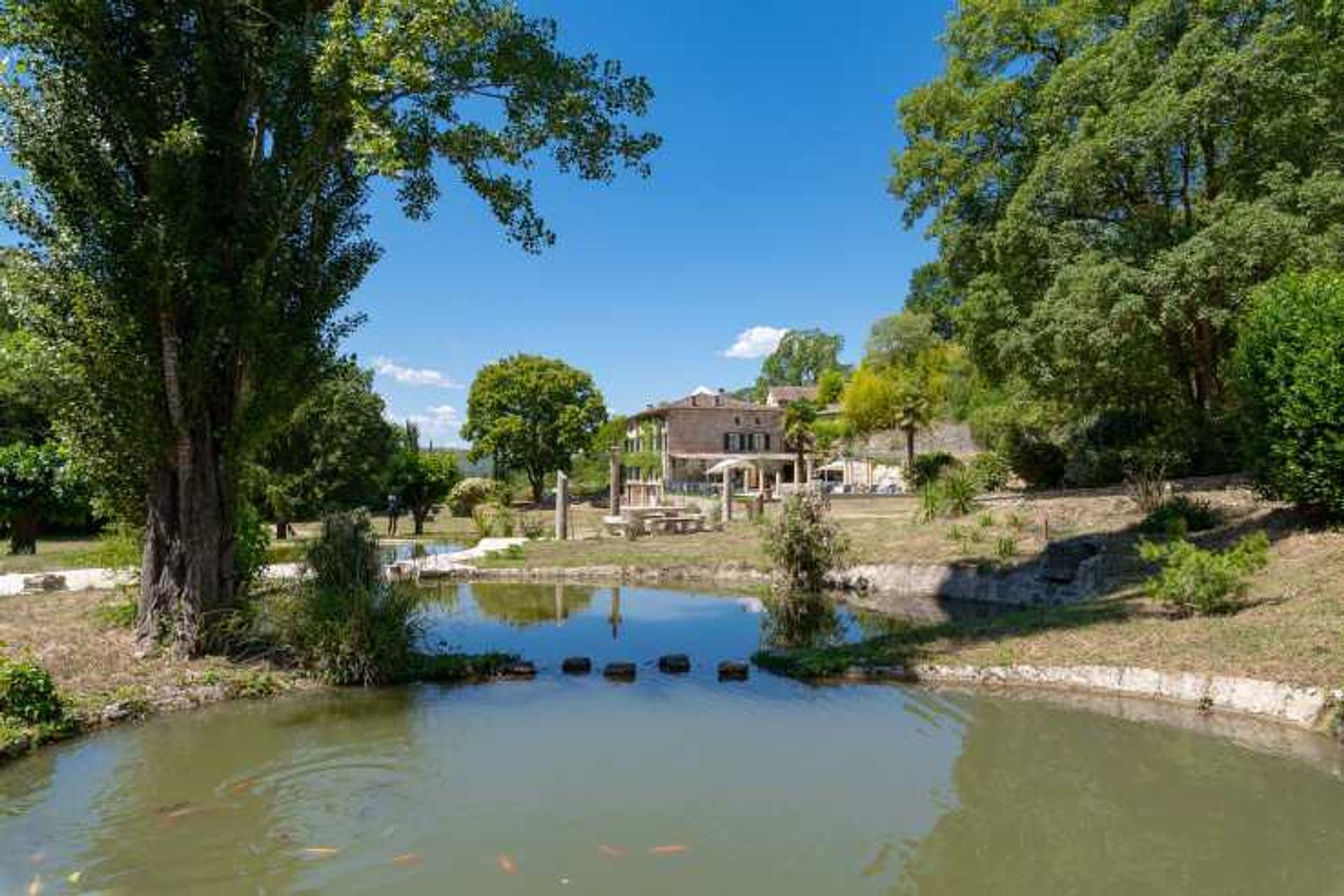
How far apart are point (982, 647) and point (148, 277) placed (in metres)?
10.1

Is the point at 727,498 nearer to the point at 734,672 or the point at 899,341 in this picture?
the point at 734,672

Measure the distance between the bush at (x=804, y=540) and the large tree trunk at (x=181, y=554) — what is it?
8.94 m

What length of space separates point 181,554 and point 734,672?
632cm

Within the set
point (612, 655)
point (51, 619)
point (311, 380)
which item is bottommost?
point (612, 655)

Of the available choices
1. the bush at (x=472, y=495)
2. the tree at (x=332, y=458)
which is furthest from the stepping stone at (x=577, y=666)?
the bush at (x=472, y=495)

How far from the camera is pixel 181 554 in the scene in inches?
354

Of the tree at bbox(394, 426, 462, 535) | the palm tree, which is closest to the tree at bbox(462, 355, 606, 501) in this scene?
the palm tree

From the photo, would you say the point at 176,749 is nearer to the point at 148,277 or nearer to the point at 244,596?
the point at 244,596

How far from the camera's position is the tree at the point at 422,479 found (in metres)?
29.8

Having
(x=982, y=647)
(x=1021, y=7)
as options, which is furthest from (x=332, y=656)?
(x=1021, y=7)

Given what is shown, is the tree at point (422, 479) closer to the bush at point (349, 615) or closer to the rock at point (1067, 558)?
the bush at point (349, 615)

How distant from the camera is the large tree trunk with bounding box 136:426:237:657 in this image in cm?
895

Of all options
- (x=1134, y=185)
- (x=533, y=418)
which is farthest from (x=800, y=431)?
(x=1134, y=185)

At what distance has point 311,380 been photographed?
9.55 metres
